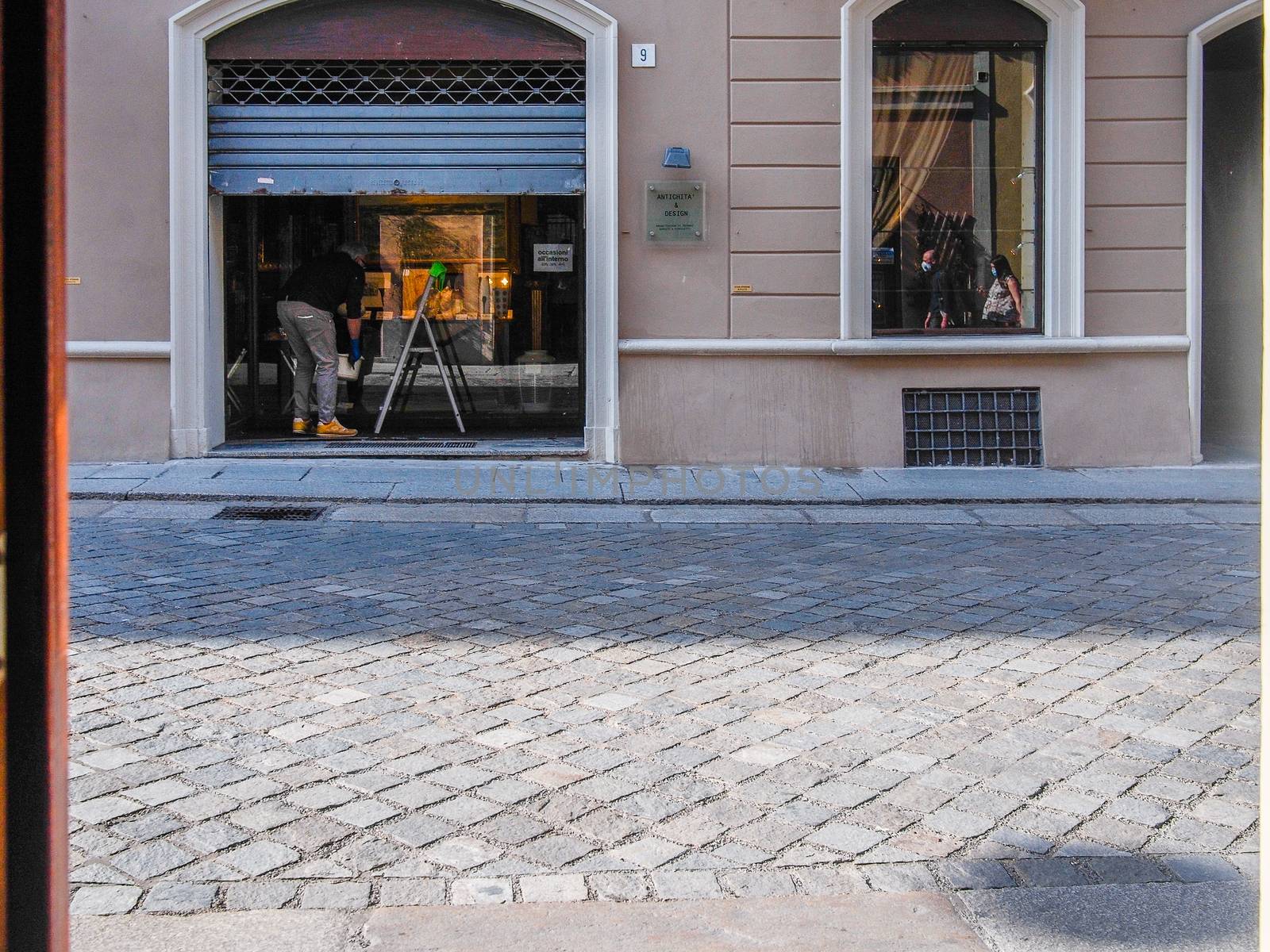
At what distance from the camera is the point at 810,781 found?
3965 mm

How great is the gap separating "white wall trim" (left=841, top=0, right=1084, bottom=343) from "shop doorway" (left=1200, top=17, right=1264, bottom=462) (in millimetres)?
3194

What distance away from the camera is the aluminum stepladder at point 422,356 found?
1283cm

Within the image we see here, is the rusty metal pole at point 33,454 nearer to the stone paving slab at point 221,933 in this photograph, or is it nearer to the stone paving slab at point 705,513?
the stone paving slab at point 221,933

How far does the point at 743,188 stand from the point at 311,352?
13.2ft

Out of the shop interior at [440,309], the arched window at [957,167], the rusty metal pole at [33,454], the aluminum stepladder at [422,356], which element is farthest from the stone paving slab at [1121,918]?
the aluminum stepladder at [422,356]

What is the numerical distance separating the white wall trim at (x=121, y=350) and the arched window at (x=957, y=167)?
579 cm

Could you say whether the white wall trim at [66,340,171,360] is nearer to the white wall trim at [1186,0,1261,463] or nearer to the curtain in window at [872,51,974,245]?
the curtain in window at [872,51,974,245]

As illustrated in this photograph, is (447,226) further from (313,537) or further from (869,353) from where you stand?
(313,537)

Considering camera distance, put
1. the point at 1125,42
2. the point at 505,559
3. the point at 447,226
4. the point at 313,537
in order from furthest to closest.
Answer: the point at 447,226 → the point at 1125,42 → the point at 313,537 → the point at 505,559

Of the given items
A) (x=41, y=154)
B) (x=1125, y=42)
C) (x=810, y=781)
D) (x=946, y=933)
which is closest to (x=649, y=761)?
(x=810, y=781)

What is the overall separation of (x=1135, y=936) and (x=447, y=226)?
429 inches

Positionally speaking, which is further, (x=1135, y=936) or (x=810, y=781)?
(x=810, y=781)

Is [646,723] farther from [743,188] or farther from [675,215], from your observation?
[743,188]

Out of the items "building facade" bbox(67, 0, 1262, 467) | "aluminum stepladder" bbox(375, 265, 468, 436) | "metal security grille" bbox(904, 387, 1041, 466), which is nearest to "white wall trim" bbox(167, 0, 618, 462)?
"building facade" bbox(67, 0, 1262, 467)
